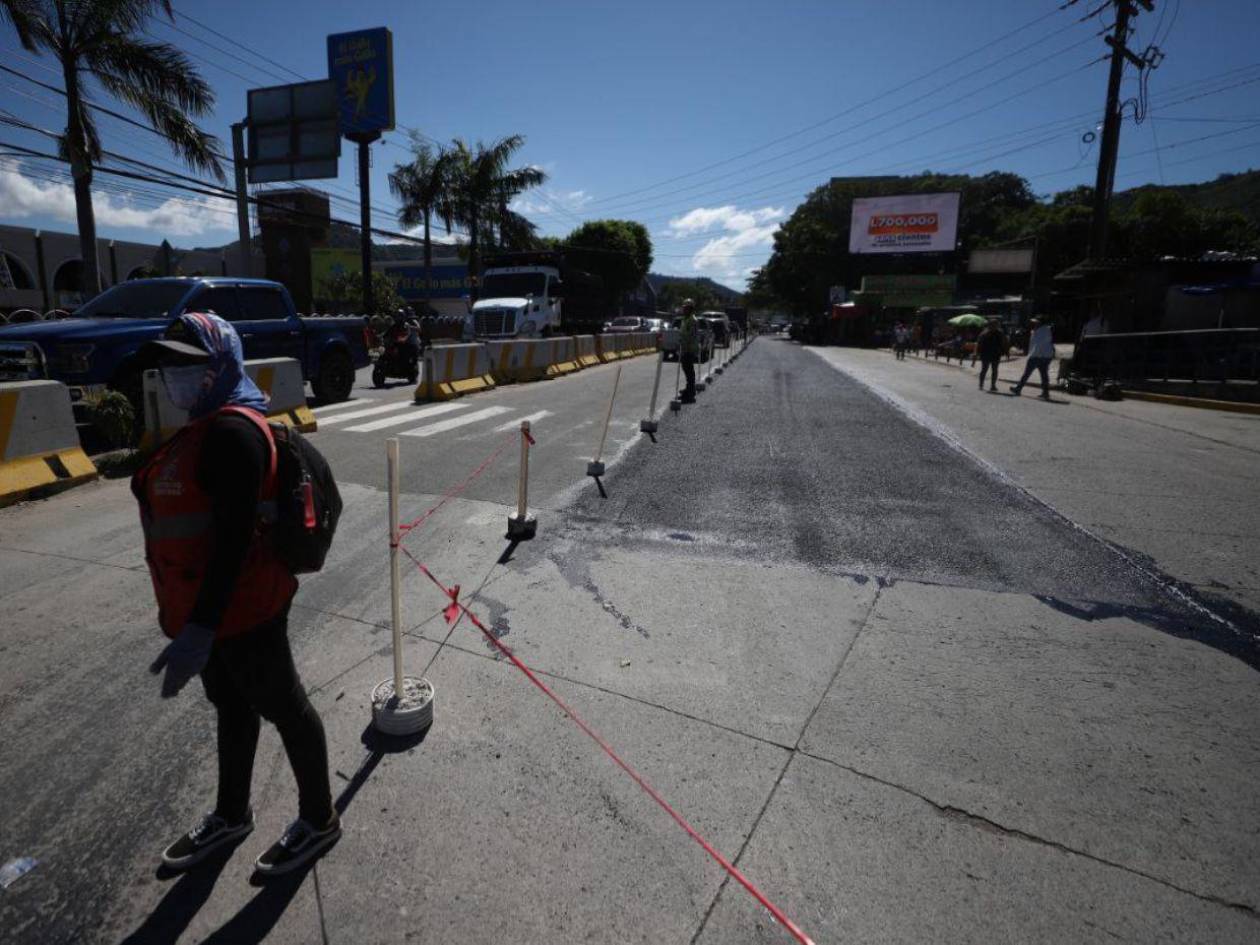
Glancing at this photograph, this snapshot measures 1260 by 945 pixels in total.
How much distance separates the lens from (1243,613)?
14.2ft

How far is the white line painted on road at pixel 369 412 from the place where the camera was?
1100 cm

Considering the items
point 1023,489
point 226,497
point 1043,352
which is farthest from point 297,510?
point 1043,352

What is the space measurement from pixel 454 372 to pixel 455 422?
3583 millimetres

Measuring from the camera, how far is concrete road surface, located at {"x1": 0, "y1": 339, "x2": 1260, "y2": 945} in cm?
218

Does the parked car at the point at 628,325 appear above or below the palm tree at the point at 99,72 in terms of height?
below

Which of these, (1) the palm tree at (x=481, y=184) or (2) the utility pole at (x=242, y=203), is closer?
(2) the utility pole at (x=242, y=203)

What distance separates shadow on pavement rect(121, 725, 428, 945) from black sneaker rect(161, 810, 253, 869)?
0.04 metres

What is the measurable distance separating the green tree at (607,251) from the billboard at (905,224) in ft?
68.8

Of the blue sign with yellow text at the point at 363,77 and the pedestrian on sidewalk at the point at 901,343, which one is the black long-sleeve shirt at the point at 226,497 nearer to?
the blue sign with yellow text at the point at 363,77

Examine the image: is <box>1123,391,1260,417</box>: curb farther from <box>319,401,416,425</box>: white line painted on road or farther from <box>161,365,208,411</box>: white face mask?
<box>161,365,208,411</box>: white face mask

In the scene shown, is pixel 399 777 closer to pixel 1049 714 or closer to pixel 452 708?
pixel 452 708

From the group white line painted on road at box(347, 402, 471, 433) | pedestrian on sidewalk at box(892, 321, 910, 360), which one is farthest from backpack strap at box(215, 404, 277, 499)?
pedestrian on sidewalk at box(892, 321, 910, 360)

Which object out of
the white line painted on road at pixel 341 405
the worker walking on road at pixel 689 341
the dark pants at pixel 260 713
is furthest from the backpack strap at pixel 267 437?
the worker walking on road at pixel 689 341

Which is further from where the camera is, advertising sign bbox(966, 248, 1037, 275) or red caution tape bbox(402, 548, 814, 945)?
advertising sign bbox(966, 248, 1037, 275)
